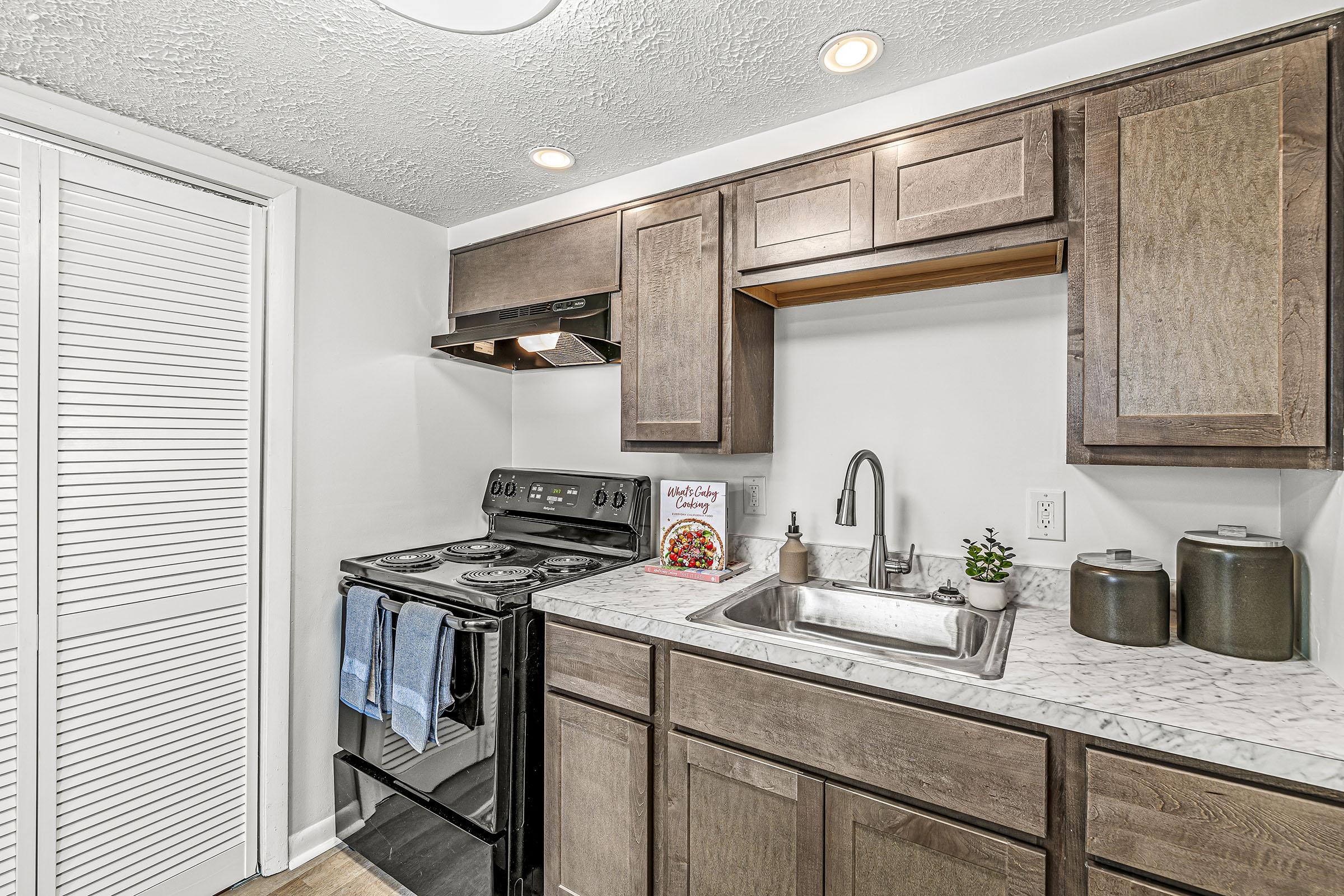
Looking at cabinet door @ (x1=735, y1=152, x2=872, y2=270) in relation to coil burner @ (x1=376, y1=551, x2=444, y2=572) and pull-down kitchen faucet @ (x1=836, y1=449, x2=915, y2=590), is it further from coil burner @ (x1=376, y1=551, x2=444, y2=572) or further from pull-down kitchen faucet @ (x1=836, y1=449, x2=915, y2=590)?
coil burner @ (x1=376, y1=551, x2=444, y2=572)

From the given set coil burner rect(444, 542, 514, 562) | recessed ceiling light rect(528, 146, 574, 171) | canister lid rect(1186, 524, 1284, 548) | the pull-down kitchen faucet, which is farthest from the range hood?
canister lid rect(1186, 524, 1284, 548)

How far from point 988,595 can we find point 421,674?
1.56 metres

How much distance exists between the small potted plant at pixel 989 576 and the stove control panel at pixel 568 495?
1069mm

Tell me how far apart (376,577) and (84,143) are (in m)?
1.43

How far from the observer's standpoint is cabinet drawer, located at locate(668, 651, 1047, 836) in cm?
108

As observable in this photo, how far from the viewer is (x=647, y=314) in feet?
6.42

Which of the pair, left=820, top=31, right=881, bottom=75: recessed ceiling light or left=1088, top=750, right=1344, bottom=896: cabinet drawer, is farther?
left=820, top=31, right=881, bottom=75: recessed ceiling light

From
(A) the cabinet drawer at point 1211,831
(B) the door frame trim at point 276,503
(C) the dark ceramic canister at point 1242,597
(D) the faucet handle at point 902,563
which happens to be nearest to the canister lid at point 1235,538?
(C) the dark ceramic canister at point 1242,597

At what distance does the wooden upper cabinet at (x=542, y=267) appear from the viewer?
6.86ft

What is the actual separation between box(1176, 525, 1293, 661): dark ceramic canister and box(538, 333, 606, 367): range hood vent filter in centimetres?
171

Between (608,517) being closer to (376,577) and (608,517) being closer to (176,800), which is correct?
(376,577)

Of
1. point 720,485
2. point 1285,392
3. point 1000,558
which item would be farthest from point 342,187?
point 1285,392

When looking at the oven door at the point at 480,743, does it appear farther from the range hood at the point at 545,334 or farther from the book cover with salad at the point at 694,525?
the range hood at the point at 545,334

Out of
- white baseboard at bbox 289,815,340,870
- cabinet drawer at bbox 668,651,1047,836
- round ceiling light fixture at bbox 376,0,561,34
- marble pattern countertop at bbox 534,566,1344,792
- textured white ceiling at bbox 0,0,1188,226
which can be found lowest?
white baseboard at bbox 289,815,340,870
